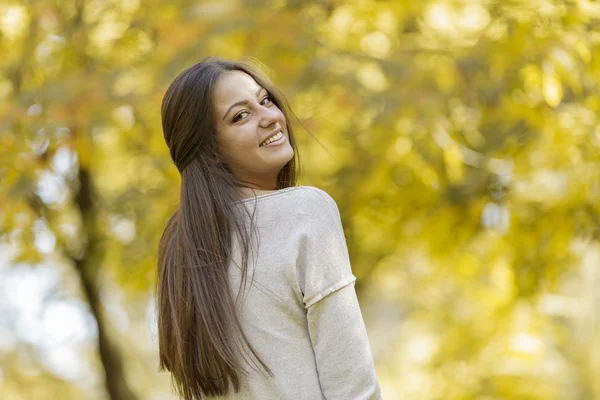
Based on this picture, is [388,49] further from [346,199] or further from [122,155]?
[122,155]

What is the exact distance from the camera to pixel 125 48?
4246 millimetres

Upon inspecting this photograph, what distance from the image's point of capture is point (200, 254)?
1.62m

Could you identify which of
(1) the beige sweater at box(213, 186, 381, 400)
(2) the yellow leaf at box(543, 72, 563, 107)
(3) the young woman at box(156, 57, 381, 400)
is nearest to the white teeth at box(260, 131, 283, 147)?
(3) the young woman at box(156, 57, 381, 400)

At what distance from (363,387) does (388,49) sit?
119 inches

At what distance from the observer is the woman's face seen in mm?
1690

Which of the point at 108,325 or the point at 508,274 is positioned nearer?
the point at 508,274

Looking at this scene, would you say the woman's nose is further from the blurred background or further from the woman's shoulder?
the blurred background

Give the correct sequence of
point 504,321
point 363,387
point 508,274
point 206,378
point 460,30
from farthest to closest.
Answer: point 504,321 < point 460,30 < point 508,274 < point 206,378 < point 363,387

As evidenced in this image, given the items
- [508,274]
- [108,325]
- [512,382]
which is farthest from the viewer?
[108,325]

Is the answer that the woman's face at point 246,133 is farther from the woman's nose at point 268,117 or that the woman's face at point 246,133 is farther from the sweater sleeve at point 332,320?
the sweater sleeve at point 332,320

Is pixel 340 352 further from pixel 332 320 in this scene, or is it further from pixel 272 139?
pixel 272 139

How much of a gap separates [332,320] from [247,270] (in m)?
0.19

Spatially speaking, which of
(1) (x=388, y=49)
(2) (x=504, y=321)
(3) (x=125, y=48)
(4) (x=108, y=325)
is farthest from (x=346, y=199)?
(4) (x=108, y=325)

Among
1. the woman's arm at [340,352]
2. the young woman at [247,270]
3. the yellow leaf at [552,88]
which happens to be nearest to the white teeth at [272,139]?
the young woman at [247,270]
